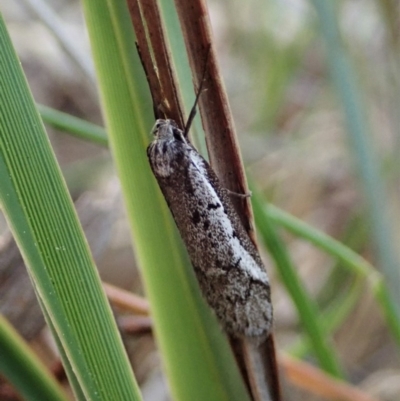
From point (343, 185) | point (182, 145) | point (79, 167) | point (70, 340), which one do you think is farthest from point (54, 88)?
point (70, 340)

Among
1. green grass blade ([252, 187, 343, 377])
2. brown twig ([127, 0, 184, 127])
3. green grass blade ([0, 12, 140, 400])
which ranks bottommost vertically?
green grass blade ([252, 187, 343, 377])

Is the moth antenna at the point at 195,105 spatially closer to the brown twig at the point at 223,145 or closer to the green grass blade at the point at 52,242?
the brown twig at the point at 223,145

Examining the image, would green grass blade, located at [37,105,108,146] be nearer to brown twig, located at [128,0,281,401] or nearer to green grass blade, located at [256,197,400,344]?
brown twig, located at [128,0,281,401]

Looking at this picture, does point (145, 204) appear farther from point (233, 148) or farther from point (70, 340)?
point (70, 340)

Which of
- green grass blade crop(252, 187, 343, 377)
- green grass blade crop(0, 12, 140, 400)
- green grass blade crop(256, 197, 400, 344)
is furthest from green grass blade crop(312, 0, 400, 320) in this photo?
green grass blade crop(0, 12, 140, 400)

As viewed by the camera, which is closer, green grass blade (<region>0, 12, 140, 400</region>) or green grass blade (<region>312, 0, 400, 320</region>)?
green grass blade (<region>0, 12, 140, 400</region>)

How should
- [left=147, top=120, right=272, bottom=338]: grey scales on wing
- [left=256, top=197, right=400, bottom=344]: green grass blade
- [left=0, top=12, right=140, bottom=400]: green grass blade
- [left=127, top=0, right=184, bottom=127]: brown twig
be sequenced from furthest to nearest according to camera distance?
[left=256, top=197, right=400, bottom=344]: green grass blade → [left=147, top=120, right=272, bottom=338]: grey scales on wing → [left=127, top=0, right=184, bottom=127]: brown twig → [left=0, top=12, right=140, bottom=400]: green grass blade

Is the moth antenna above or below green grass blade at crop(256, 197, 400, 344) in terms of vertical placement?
above

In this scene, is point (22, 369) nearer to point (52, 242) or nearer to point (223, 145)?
point (52, 242)
